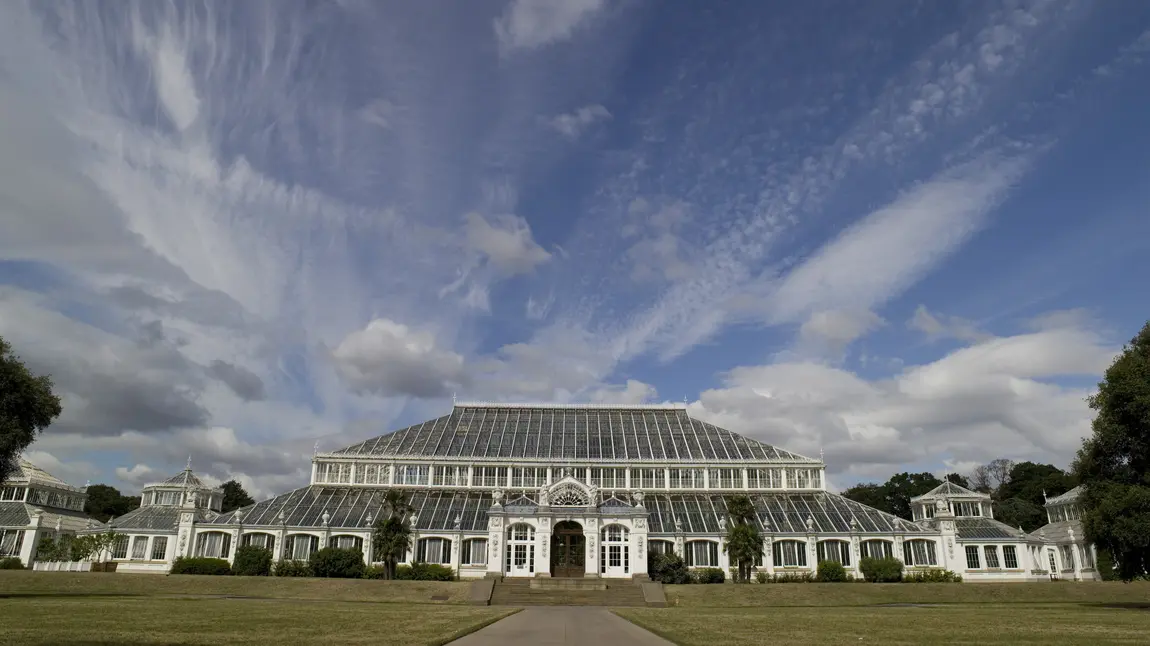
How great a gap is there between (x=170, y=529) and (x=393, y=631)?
4880cm

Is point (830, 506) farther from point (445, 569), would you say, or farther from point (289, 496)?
point (289, 496)

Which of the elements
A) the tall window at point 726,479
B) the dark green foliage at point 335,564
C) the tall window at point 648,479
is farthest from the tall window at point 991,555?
the dark green foliage at point 335,564

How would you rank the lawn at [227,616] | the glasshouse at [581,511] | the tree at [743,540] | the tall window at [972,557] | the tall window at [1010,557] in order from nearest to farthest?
the lawn at [227,616]
the tree at [743,540]
the glasshouse at [581,511]
the tall window at [972,557]
the tall window at [1010,557]

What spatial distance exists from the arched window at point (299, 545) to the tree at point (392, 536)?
5.63m

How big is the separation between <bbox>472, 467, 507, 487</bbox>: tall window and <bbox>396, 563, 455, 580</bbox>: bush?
12.8 m

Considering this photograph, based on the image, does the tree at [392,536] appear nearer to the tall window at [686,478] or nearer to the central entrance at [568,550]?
the central entrance at [568,550]

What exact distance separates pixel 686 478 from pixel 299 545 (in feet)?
112

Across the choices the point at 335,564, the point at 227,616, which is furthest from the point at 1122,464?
the point at 335,564

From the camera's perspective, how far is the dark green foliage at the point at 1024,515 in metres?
94.2

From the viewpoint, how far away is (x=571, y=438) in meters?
71.9

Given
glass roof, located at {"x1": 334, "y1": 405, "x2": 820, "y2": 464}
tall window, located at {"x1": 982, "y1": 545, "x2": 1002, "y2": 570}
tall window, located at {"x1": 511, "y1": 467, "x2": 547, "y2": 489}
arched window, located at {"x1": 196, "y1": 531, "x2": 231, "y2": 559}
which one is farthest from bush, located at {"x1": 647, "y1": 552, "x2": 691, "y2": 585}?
arched window, located at {"x1": 196, "y1": 531, "x2": 231, "y2": 559}

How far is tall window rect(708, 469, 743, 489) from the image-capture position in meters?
67.0

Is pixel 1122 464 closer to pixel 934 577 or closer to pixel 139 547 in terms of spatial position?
pixel 934 577

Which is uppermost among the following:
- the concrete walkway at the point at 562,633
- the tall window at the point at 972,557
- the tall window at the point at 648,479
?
the tall window at the point at 648,479
